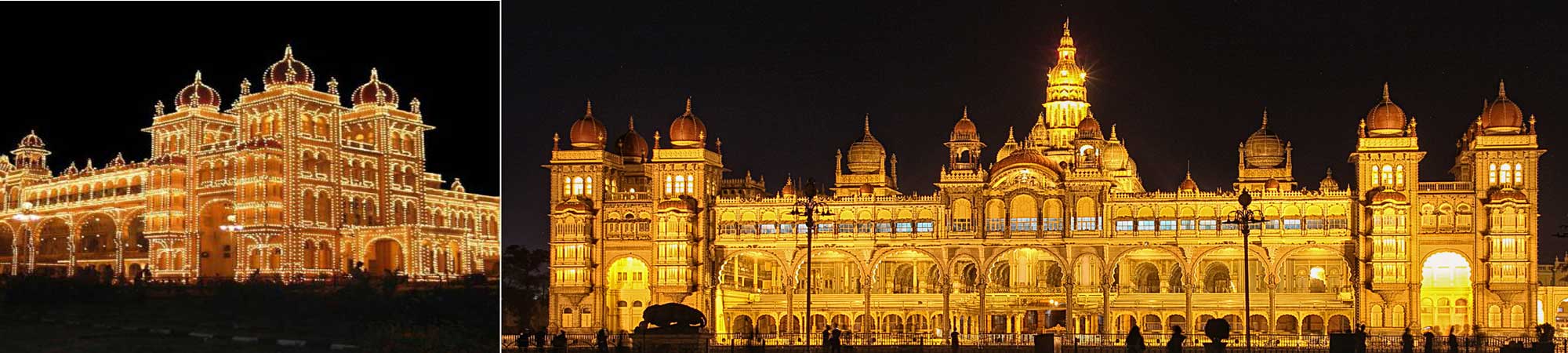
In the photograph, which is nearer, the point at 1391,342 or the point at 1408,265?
the point at 1391,342

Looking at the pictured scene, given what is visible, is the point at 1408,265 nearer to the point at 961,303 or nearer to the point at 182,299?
the point at 961,303

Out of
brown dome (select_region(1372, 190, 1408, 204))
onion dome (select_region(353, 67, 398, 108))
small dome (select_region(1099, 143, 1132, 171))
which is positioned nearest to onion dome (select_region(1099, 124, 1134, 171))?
small dome (select_region(1099, 143, 1132, 171))

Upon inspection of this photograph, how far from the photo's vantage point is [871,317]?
4045 inches

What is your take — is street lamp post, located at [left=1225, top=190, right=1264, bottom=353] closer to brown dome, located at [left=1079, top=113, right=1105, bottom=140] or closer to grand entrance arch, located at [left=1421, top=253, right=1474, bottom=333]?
grand entrance arch, located at [left=1421, top=253, right=1474, bottom=333]

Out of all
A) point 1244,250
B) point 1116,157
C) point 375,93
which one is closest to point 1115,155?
point 1116,157

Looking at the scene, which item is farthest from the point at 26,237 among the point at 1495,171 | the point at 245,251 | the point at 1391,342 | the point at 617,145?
the point at 1495,171

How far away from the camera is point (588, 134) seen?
346 ft

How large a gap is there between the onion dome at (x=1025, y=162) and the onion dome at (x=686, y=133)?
1287 cm

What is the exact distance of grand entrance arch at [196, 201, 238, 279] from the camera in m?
83.5

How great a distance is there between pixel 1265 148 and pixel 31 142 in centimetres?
5827

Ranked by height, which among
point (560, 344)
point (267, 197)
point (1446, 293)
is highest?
point (267, 197)

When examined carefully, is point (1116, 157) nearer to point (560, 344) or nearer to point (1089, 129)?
point (1089, 129)

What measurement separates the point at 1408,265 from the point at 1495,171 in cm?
501

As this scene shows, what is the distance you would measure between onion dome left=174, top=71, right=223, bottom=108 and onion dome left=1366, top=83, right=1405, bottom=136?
4543 centimetres
